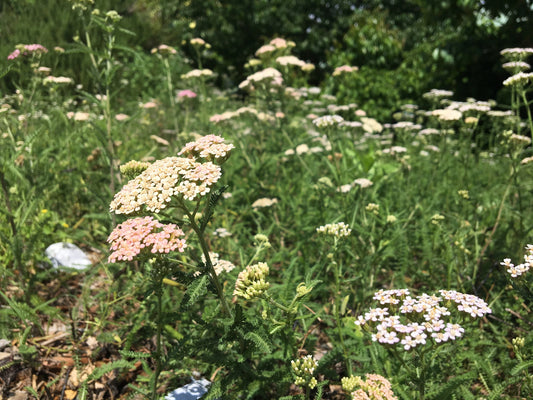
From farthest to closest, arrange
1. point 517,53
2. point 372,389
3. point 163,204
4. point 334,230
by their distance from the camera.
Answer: point 517,53 → point 334,230 → point 163,204 → point 372,389

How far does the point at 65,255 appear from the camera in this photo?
9.47ft

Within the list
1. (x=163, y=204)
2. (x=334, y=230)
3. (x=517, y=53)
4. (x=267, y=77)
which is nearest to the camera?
(x=163, y=204)

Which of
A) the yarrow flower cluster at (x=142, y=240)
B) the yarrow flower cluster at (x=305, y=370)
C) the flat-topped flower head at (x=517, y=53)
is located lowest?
the yarrow flower cluster at (x=305, y=370)

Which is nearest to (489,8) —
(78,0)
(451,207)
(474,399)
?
(451,207)

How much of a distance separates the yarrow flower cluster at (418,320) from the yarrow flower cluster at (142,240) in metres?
0.67

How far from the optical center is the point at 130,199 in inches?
59.6

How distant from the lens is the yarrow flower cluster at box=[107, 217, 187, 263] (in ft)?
4.62

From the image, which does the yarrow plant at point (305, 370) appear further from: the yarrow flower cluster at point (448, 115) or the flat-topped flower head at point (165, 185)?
the yarrow flower cluster at point (448, 115)

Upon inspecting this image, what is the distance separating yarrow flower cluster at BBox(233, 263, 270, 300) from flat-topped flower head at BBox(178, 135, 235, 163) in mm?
A: 435

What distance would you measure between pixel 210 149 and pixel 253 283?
0.52 metres

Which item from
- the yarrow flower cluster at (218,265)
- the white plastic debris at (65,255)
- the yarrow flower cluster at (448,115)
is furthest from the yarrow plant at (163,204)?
the yarrow flower cluster at (448,115)

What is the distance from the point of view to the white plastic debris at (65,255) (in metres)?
2.86

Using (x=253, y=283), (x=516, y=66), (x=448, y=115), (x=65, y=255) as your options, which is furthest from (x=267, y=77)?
(x=253, y=283)

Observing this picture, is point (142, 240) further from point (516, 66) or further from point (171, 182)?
point (516, 66)
